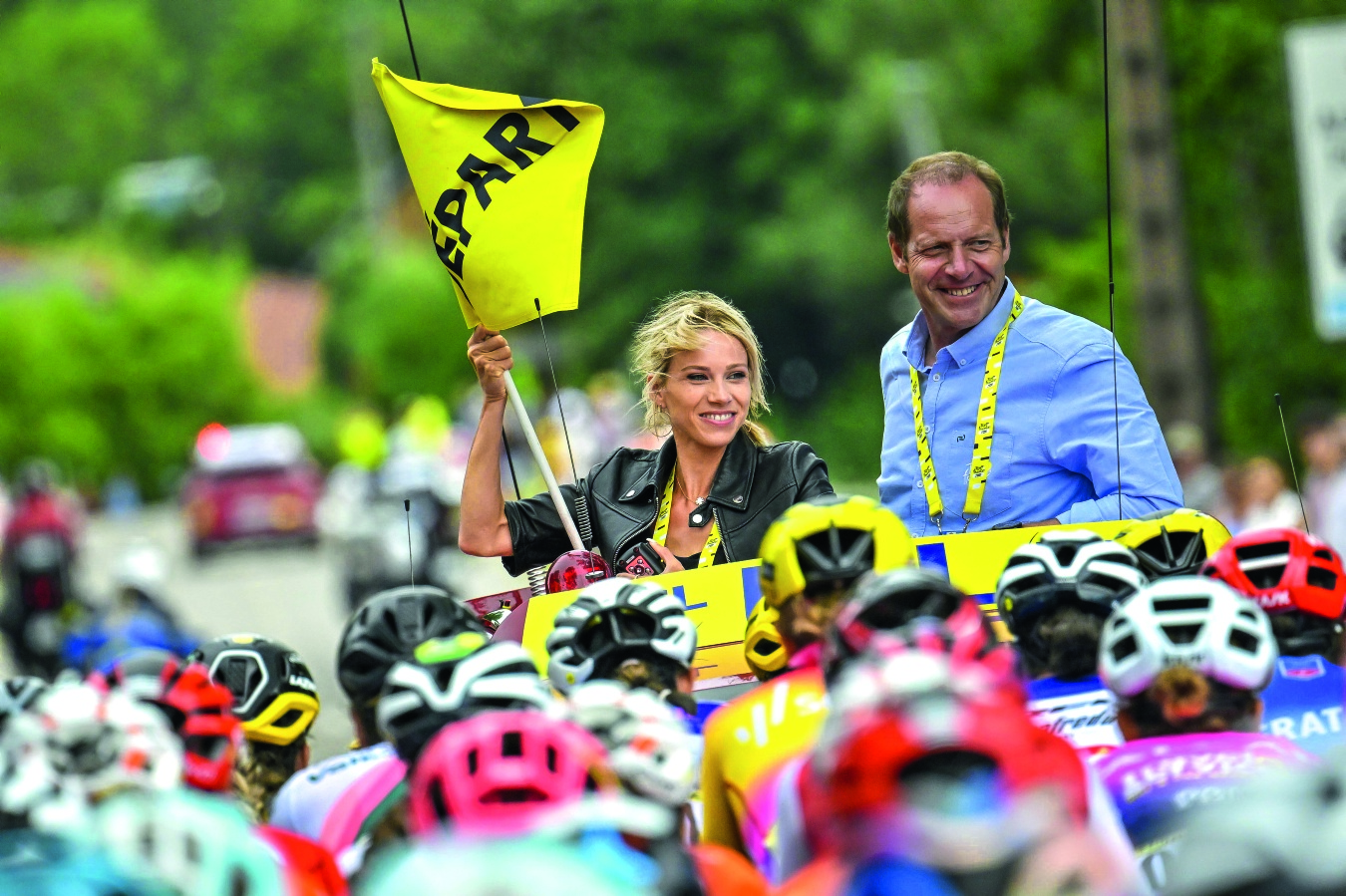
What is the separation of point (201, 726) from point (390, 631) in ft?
1.69

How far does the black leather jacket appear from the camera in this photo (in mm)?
6516

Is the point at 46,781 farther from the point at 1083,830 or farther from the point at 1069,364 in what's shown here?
the point at 1069,364

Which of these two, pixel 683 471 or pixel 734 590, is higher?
pixel 683 471

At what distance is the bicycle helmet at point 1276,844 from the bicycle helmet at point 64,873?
1.64 meters

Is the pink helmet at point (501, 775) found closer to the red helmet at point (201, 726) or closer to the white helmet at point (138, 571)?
the red helmet at point (201, 726)

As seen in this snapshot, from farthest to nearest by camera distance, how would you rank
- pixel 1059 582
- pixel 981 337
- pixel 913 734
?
1. pixel 981 337
2. pixel 1059 582
3. pixel 913 734

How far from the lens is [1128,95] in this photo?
53.0 ft

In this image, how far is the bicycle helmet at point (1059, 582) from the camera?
5.23 m

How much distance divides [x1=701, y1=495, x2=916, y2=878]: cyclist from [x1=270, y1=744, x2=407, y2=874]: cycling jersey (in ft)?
2.33

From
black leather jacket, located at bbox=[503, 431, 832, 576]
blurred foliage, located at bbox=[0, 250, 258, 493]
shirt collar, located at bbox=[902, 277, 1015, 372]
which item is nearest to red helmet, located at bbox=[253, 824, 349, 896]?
black leather jacket, located at bbox=[503, 431, 832, 576]

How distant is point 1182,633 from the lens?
4.41 meters

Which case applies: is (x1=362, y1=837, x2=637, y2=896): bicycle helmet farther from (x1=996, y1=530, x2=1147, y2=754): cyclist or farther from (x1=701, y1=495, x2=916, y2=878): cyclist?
(x1=996, y1=530, x2=1147, y2=754): cyclist

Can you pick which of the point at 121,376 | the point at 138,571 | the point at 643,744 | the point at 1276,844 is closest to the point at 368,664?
the point at 643,744

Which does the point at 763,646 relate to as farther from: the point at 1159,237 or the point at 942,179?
the point at 1159,237
